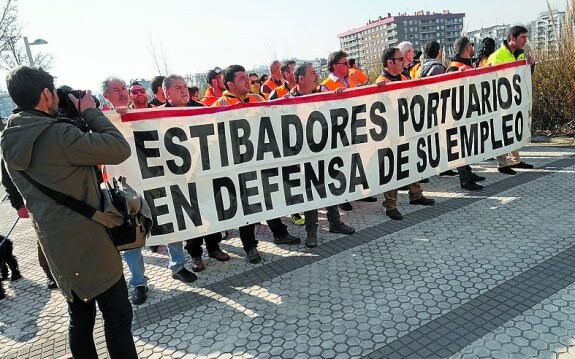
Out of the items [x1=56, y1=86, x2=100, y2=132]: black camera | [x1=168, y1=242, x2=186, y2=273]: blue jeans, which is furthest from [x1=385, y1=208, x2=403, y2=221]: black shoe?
[x1=56, y1=86, x2=100, y2=132]: black camera

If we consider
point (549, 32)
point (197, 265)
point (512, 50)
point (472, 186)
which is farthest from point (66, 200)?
point (549, 32)

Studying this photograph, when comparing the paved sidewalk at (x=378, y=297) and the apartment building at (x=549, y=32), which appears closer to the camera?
the paved sidewalk at (x=378, y=297)

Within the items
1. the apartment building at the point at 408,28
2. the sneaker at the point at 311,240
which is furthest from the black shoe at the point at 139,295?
the apartment building at the point at 408,28

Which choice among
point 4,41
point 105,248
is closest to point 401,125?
point 105,248

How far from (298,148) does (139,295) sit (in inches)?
85.2

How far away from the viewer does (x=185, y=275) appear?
4137mm

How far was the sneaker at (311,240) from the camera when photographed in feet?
15.1

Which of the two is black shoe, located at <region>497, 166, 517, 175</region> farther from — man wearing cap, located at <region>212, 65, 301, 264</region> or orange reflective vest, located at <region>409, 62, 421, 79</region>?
man wearing cap, located at <region>212, 65, 301, 264</region>

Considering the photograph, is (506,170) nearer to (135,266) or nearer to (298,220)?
(298,220)

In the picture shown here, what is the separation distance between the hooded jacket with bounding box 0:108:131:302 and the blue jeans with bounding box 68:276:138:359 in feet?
0.26

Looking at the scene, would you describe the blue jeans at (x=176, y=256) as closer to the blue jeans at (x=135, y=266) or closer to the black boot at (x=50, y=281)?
the blue jeans at (x=135, y=266)

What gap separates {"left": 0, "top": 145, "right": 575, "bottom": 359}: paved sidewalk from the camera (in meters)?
2.78

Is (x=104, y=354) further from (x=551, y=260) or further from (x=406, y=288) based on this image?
(x=551, y=260)

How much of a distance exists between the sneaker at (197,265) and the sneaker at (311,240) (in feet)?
3.86
